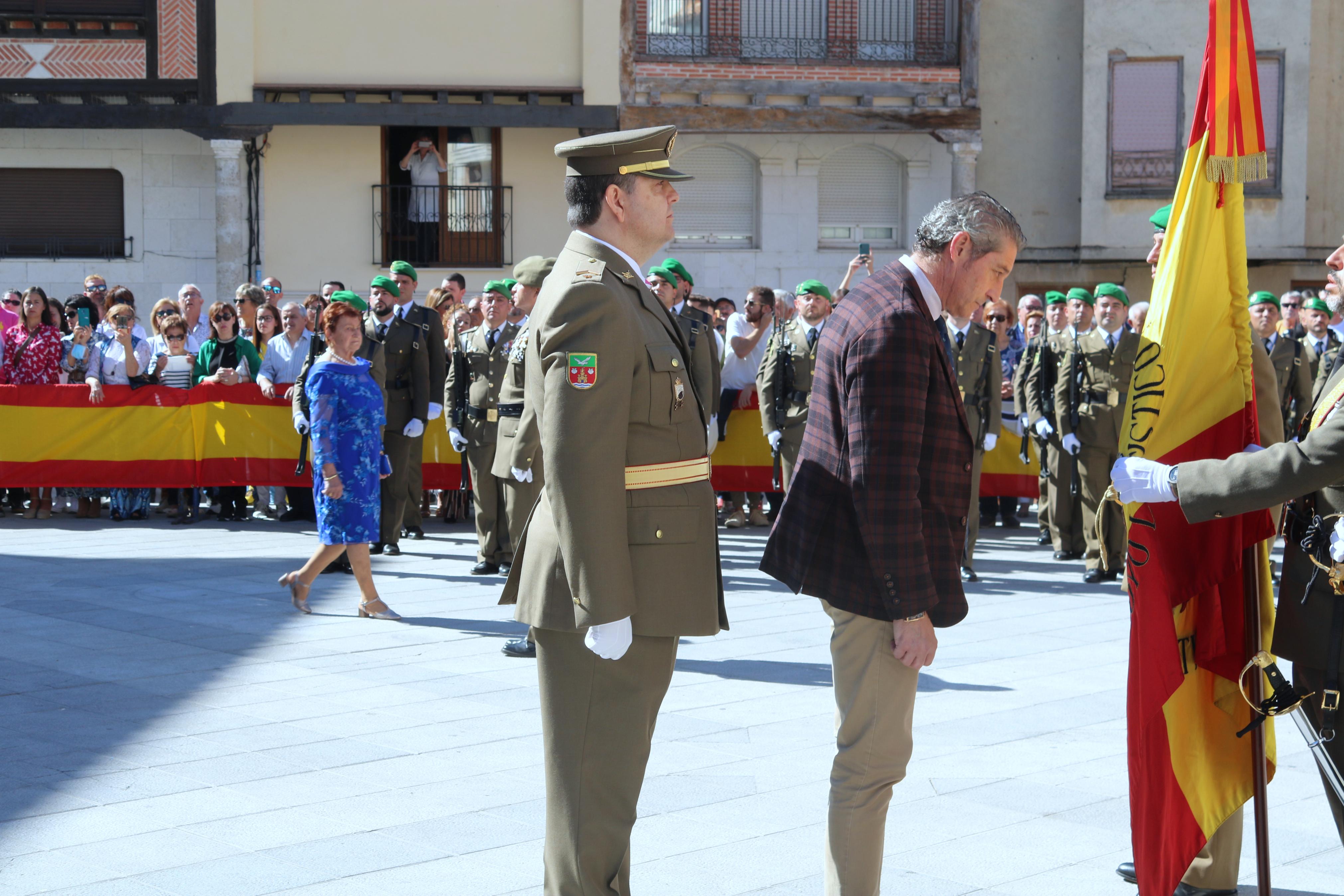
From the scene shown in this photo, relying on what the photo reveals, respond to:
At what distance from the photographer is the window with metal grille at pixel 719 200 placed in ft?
78.4

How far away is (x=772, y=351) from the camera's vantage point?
11.8 m

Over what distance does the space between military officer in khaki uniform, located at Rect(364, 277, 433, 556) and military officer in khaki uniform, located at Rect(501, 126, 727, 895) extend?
306 inches

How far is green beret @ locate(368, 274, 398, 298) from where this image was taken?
37.2ft

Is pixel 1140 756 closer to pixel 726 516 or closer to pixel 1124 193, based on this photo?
pixel 726 516

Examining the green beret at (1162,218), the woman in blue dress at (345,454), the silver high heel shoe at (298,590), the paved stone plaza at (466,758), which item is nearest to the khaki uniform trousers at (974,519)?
the paved stone plaza at (466,758)

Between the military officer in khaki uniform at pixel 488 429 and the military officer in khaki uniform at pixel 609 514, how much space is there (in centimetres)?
670

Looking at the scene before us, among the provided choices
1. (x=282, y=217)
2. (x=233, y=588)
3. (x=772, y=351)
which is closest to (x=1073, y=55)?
(x=282, y=217)

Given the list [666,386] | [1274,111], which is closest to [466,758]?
[666,386]

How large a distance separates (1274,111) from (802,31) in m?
8.05

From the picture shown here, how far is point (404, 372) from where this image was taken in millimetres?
11375

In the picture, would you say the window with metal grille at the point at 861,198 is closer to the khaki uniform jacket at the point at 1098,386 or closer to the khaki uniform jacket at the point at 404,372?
the khaki uniform jacket at the point at 1098,386

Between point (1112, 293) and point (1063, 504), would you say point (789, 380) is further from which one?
point (1112, 293)

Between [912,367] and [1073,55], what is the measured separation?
22847 mm

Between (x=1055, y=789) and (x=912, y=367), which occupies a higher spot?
(x=912, y=367)
